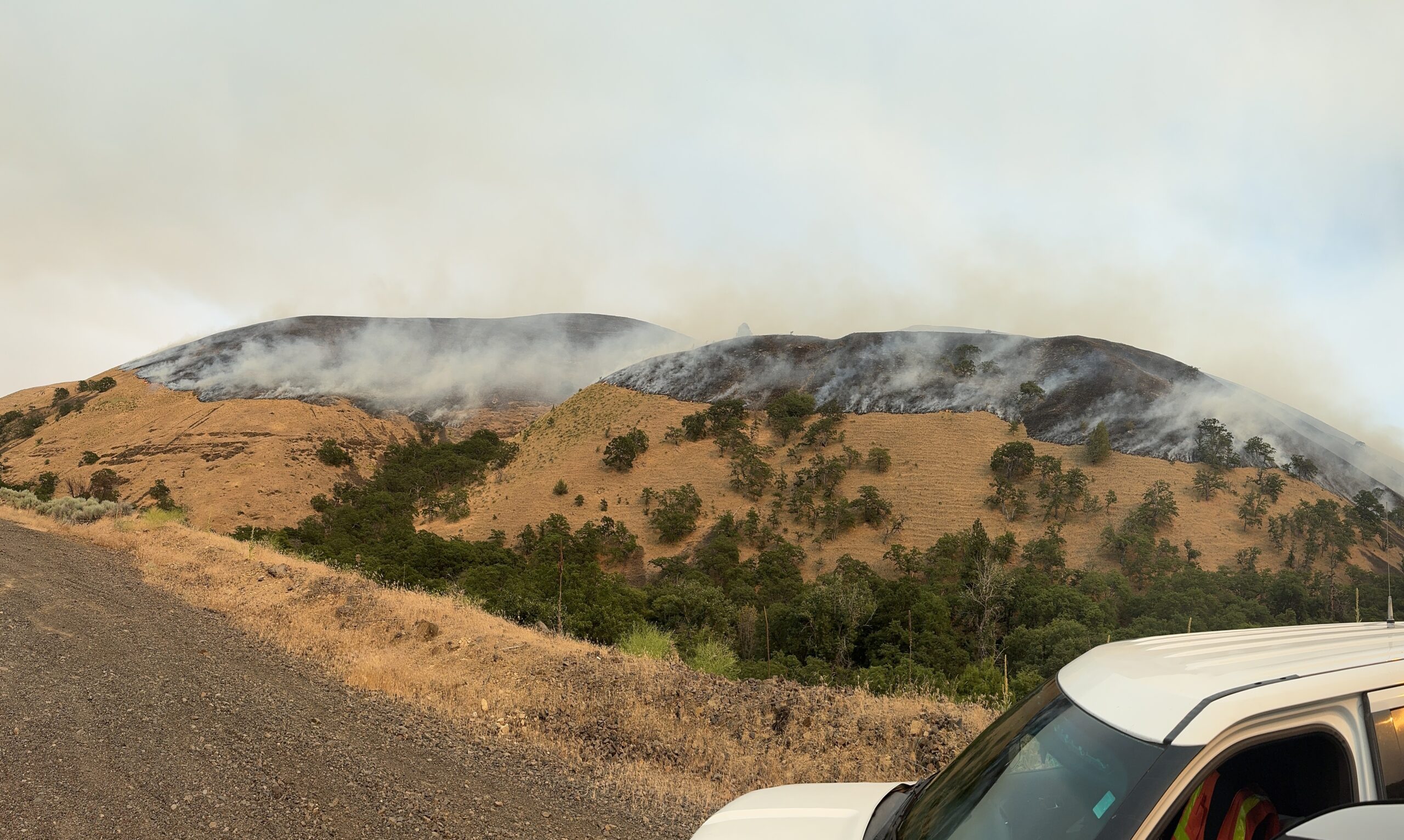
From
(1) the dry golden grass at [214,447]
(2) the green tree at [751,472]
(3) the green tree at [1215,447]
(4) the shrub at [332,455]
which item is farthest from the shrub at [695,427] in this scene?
(4) the shrub at [332,455]

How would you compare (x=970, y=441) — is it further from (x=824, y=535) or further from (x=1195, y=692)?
(x=1195, y=692)

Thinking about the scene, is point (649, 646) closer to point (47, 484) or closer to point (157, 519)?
point (157, 519)

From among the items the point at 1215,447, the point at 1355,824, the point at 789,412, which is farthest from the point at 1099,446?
the point at 1355,824

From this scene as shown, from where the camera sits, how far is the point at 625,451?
41.4m

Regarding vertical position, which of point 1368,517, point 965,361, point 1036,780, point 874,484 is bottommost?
point 1368,517

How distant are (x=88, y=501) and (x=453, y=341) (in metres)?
63.9

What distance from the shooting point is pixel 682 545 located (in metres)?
34.4

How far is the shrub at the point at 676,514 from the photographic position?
34.7m

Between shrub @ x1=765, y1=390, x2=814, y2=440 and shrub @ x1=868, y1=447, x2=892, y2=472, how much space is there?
245 inches

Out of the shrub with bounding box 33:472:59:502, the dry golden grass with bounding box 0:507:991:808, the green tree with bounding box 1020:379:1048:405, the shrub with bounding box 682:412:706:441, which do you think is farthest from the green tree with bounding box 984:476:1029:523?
the shrub with bounding box 33:472:59:502

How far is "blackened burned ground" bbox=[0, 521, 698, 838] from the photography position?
15.3 ft

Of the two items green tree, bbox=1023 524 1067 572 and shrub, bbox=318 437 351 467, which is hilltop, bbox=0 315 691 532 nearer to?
shrub, bbox=318 437 351 467

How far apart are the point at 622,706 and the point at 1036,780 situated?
6020 millimetres

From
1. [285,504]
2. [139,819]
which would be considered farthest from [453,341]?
[139,819]
